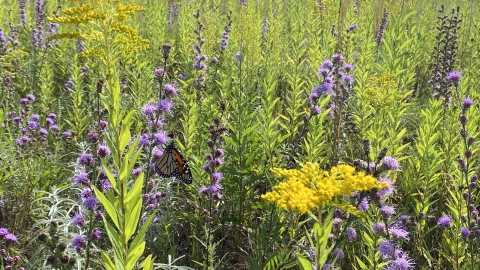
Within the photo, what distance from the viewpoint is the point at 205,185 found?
342 centimetres

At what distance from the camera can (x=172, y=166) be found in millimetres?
3258

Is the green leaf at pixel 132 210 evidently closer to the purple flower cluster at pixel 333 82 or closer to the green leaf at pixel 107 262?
the green leaf at pixel 107 262

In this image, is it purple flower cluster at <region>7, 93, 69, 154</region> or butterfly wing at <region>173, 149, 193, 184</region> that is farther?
purple flower cluster at <region>7, 93, 69, 154</region>

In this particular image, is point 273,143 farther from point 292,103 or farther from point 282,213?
point 292,103

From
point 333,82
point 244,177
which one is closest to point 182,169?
point 244,177

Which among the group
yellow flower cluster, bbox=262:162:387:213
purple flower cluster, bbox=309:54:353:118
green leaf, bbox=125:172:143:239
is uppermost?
purple flower cluster, bbox=309:54:353:118

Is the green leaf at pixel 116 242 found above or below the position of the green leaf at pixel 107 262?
above

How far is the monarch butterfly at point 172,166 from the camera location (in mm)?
3213

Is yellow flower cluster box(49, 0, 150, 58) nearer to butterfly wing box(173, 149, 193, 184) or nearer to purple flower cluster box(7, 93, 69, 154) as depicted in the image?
butterfly wing box(173, 149, 193, 184)

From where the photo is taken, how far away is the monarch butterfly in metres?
3.21

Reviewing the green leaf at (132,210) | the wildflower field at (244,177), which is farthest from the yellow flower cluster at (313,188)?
the green leaf at (132,210)

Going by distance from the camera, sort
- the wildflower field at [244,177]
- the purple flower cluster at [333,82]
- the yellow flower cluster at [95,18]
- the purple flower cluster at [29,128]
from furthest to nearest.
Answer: the purple flower cluster at [29,128] → the purple flower cluster at [333,82] → the wildflower field at [244,177] → the yellow flower cluster at [95,18]

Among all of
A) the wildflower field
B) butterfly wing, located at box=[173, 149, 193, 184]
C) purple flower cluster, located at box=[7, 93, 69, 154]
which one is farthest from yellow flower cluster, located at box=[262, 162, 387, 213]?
purple flower cluster, located at box=[7, 93, 69, 154]

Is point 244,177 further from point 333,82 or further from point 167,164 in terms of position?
point 333,82
